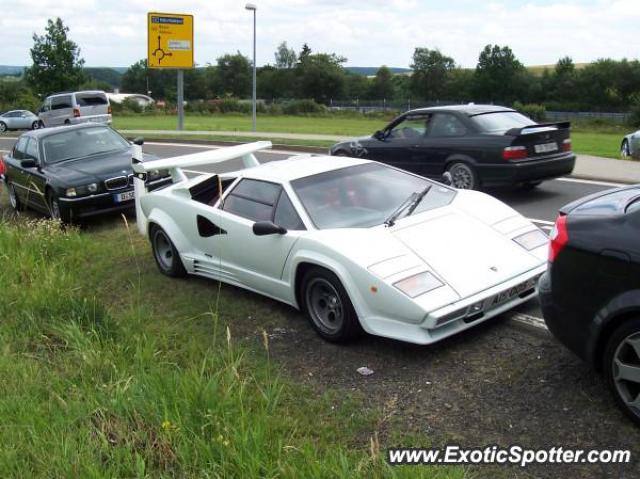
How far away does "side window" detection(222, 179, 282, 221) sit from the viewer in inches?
221

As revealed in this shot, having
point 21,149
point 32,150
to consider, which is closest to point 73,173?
point 32,150

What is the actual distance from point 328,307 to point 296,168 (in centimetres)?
148

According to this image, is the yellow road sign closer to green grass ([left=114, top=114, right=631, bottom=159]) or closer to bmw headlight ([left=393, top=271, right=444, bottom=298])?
green grass ([left=114, top=114, right=631, bottom=159])

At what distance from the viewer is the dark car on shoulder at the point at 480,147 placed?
9.79m

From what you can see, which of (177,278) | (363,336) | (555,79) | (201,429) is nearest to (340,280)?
(363,336)

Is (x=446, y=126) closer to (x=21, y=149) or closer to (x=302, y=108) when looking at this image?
(x=21, y=149)

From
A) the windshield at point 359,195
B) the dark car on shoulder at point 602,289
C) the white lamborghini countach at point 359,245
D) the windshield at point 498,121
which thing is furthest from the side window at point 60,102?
the dark car on shoulder at point 602,289

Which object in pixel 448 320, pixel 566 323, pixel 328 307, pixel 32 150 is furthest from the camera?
pixel 32 150

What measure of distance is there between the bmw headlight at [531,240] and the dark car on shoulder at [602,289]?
1250 millimetres

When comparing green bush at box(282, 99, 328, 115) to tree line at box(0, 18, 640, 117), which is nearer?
green bush at box(282, 99, 328, 115)

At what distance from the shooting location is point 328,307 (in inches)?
196

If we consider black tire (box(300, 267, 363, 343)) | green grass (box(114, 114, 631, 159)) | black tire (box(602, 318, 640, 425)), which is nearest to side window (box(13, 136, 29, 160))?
black tire (box(300, 267, 363, 343))

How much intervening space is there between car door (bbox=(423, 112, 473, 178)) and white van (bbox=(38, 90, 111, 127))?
23.2m

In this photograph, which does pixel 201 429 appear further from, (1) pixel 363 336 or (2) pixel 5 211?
(2) pixel 5 211
